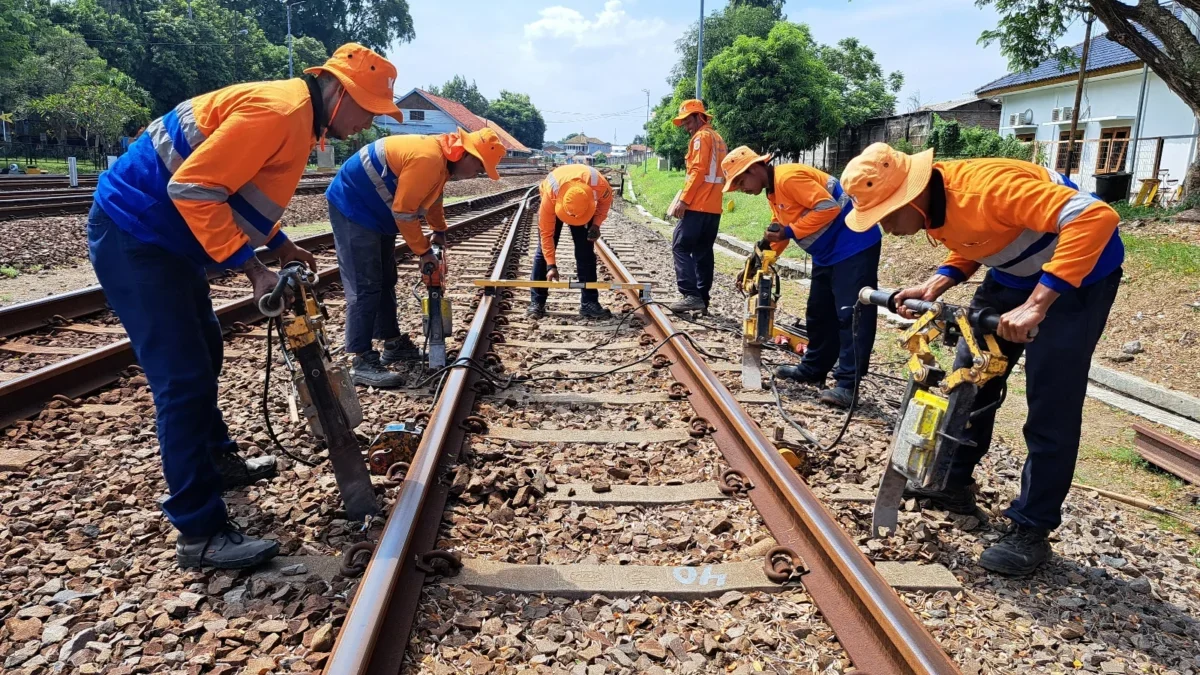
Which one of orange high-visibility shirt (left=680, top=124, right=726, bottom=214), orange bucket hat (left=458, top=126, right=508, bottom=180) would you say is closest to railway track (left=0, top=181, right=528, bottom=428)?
orange bucket hat (left=458, top=126, right=508, bottom=180)

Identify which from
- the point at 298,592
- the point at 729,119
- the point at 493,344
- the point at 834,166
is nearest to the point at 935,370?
the point at 298,592

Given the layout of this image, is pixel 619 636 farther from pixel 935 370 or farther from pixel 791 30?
pixel 791 30

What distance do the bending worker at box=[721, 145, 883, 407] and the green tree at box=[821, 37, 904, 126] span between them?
30.4 metres

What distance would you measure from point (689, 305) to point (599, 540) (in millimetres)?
4633

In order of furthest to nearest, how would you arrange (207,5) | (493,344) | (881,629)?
(207,5)
(493,344)
(881,629)

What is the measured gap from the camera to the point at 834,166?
106 feet

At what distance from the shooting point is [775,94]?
94.2 feet

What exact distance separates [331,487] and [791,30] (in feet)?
95.9

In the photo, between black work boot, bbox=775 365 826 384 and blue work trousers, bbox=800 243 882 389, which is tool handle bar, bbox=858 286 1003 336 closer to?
blue work trousers, bbox=800 243 882 389

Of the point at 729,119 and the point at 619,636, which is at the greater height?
the point at 729,119

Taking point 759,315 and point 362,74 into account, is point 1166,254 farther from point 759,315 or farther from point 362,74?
point 362,74

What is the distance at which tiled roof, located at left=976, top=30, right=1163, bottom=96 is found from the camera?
23531 millimetres

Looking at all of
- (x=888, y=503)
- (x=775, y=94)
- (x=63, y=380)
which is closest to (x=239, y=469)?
(x=63, y=380)

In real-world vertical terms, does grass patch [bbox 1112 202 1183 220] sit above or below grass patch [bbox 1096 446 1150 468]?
above
